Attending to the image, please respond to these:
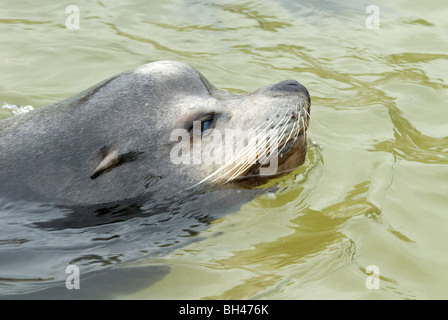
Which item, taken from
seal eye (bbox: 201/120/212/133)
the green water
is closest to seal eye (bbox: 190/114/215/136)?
seal eye (bbox: 201/120/212/133)

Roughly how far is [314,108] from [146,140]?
2530mm

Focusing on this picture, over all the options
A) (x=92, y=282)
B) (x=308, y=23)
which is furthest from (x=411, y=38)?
(x=92, y=282)

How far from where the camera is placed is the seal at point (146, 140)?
5352 millimetres

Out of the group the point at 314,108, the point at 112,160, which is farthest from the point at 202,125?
the point at 314,108

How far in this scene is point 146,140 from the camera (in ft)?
18.0

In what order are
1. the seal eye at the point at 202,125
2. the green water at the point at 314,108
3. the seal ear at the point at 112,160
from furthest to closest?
the seal eye at the point at 202,125 < the seal ear at the point at 112,160 < the green water at the point at 314,108

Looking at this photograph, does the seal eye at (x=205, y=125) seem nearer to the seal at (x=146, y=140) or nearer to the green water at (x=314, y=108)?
the seal at (x=146, y=140)

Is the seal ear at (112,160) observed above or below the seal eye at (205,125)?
below

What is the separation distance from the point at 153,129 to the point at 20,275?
52.8 inches

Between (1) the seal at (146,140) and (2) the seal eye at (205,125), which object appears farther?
(2) the seal eye at (205,125)

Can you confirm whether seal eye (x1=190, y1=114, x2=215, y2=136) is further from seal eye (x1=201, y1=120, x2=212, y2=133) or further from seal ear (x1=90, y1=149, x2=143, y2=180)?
seal ear (x1=90, y1=149, x2=143, y2=180)

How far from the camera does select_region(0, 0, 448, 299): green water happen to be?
195 inches

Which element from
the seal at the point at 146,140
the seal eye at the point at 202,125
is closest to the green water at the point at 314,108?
the seal at the point at 146,140
